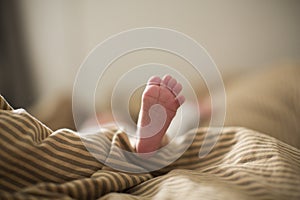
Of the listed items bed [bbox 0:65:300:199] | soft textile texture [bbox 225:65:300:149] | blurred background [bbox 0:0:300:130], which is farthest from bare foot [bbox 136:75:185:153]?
blurred background [bbox 0:0:300:130]

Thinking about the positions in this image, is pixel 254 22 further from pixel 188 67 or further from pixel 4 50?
pixel 4 50

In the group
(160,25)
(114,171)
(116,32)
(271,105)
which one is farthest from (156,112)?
(116,32)

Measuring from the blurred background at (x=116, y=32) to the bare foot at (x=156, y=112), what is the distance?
19.3 inches

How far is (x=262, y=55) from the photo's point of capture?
126 cm

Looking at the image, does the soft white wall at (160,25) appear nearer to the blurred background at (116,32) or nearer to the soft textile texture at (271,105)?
the blurred background at (116,32)

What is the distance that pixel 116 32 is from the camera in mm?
1487

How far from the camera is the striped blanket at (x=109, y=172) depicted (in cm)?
55

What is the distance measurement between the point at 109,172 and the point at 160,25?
2.84ft

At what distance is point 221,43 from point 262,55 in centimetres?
15

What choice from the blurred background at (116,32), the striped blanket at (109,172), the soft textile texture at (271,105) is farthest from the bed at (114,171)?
the blurred background at (116,32)

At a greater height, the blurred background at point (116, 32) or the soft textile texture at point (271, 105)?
the blurred background at point (116, 32)

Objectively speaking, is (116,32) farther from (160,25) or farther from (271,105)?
(271,105)

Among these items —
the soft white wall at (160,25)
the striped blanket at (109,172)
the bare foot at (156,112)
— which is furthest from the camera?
the soft white wall at (160,25)

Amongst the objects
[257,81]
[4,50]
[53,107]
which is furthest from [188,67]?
[4,50]
